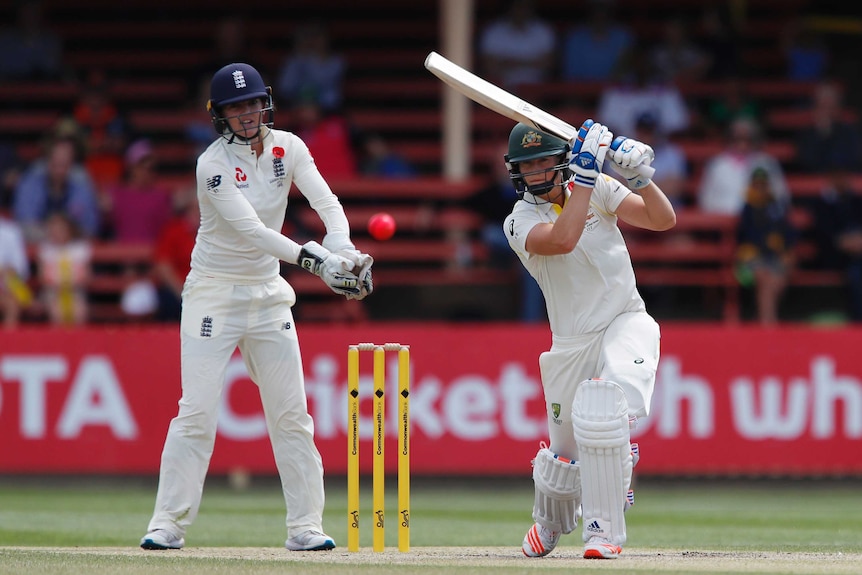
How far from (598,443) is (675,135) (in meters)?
8.63

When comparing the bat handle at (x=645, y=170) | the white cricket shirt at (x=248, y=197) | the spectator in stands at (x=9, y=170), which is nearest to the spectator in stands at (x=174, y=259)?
the spectator in stands at (x=9, y=170)

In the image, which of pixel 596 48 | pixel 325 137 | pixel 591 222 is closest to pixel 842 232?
pixel 596 48

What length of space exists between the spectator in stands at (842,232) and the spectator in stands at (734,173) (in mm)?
373

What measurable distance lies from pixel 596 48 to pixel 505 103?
8.76 metres

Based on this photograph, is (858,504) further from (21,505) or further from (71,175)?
(71,175)

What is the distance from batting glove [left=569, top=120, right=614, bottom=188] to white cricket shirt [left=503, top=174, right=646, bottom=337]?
14.0 inches

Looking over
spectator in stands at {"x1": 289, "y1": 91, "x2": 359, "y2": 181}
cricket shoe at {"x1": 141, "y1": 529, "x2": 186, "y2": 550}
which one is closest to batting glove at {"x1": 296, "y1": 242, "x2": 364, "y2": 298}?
cricket shoe at {"x1": 141, "y1": 529, "x2": 186, "y2": 550}

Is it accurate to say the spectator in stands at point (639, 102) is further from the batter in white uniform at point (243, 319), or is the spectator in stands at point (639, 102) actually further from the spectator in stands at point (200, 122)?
the batter in white uniform at point (243, 319)

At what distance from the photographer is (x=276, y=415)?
6902mm

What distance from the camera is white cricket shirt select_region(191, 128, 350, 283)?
22.1 ft

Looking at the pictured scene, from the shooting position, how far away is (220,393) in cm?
692

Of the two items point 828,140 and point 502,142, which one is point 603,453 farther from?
point 502,142

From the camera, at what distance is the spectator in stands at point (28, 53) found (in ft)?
50.4

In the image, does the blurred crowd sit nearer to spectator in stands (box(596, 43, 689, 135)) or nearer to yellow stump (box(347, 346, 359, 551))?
spectator in stands (box(596, 43, 689, 135))
